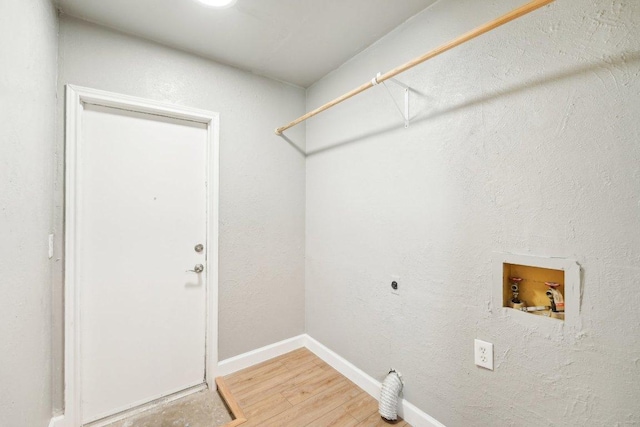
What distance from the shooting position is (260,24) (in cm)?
164

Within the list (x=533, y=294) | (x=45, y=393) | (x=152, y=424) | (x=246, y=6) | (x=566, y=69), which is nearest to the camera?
(x=566, y=69)

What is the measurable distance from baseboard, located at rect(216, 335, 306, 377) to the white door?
0.16m

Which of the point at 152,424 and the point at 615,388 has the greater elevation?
the point at 615,388

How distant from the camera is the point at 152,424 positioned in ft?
5.41

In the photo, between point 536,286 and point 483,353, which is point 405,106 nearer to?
point 536,286

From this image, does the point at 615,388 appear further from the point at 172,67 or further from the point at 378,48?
the point at 172,67

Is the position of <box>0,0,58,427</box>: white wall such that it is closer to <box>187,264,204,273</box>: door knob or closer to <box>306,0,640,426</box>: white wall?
<box>187,264,204,273</box>: door knob

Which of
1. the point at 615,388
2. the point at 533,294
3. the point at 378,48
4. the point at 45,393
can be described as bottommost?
the point at 45,393

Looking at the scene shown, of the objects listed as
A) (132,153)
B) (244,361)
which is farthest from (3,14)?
(244,361)

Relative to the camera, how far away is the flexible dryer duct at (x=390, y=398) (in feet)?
5.13

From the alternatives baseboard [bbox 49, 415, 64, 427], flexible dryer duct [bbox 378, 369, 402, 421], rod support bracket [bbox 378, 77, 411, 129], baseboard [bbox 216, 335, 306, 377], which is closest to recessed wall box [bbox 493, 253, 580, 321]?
flexible dryer duct [bbox 378, 369, 402, 421]

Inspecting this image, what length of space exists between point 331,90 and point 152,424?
2.63 meters

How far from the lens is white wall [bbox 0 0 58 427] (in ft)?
3.14

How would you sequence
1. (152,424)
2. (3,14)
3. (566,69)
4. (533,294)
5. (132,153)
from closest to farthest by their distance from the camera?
(3,14) → (566,69) → (533,294) → (152,424) → (132,153)
